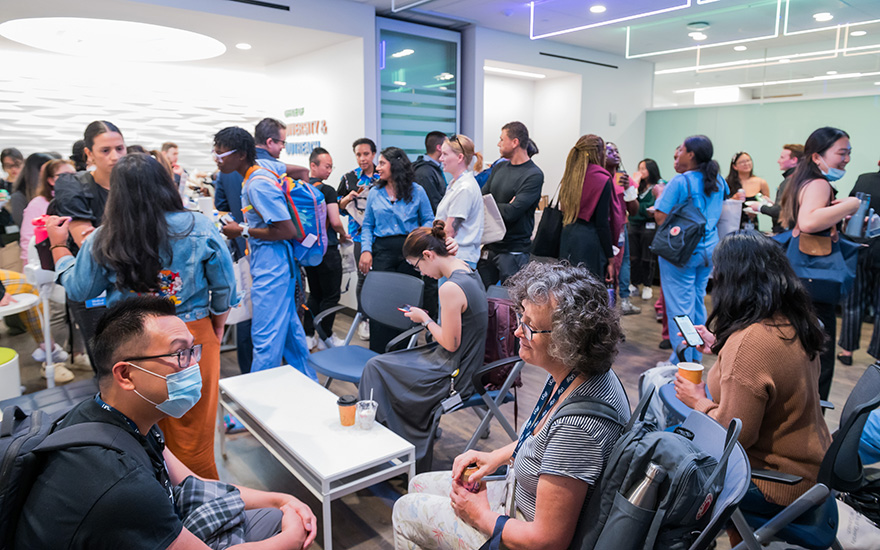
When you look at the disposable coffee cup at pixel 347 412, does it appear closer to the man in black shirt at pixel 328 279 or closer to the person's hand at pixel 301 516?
the person's hand at pixel 301 516

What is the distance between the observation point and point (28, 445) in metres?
1.21

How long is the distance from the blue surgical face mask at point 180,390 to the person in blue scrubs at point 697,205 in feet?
11.1

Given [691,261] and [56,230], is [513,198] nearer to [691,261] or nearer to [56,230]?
[691,261]

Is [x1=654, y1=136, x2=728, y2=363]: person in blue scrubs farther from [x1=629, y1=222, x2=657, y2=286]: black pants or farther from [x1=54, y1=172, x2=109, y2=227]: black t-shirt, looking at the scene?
[x1=54, y1=172, x2=109, y2=227]: black t-shirt

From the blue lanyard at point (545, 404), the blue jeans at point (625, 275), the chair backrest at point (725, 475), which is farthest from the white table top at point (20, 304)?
the blue jeans at point (625, 275)

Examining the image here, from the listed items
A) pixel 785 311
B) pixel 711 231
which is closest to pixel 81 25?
pixel 711 231

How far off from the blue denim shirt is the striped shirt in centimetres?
149

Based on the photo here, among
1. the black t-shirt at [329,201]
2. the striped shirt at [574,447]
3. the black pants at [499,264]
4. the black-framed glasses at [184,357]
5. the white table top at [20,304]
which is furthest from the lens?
the black t-shirt at [329,201]

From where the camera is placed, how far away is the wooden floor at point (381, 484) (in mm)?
2615

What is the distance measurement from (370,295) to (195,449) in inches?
58.6

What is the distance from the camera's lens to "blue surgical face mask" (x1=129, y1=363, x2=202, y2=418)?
5.02 ft

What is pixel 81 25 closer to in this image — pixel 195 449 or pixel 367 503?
pixel 195 449

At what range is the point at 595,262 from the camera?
14.6 ft

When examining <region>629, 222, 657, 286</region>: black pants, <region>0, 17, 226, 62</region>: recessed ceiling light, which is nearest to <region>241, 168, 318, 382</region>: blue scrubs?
<region>0, 17, 226, 62</region>: recessed ceiling light
